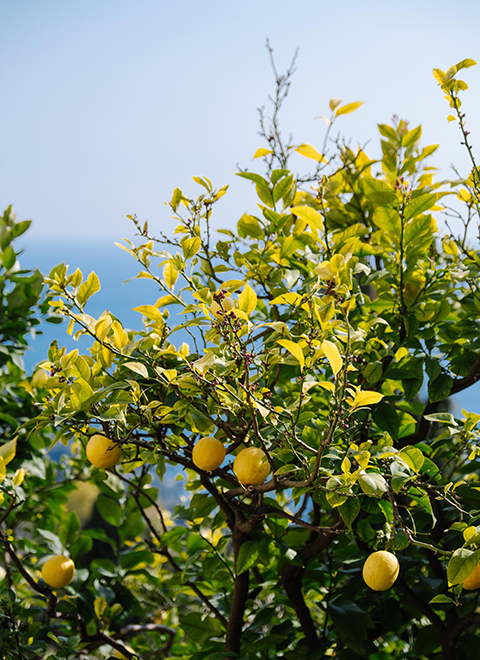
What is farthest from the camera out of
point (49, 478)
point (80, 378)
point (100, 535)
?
point (49, 478)

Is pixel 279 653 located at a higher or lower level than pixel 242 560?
lower

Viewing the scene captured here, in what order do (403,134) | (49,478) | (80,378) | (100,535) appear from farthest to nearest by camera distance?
(49,478)
(100,535)
(403,134)
(80,378)

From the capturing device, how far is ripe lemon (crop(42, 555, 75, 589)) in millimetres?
1005

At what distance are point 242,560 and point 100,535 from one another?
0.63m

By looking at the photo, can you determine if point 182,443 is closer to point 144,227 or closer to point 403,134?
point 144,227

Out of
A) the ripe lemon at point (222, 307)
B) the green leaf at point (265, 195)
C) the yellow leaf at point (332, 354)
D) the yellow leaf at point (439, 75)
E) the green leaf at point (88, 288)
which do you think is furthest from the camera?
the green leaf at point (265, 195)

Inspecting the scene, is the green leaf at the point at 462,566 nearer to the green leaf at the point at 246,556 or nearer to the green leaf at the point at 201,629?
the green leaf at the point at 246,556

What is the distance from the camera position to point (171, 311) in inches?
36.6

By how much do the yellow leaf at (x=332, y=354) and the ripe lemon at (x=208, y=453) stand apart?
226mm

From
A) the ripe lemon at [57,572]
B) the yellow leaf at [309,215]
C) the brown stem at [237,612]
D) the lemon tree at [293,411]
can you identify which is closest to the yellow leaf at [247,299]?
the lemon tree at [293,411]

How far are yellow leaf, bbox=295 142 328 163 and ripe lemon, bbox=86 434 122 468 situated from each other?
72 centimetres

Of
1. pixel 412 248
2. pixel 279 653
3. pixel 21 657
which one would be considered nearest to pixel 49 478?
pixel 21 657

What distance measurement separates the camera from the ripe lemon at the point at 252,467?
662 mm

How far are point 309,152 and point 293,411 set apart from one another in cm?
64
